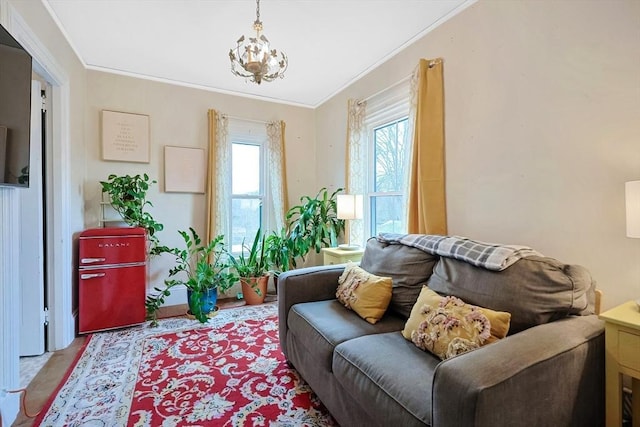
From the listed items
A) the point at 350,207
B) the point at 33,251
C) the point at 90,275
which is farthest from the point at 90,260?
the point at 350,207

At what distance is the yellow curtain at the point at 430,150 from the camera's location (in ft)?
7.75

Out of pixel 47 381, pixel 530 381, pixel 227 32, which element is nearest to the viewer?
pixel 530 381

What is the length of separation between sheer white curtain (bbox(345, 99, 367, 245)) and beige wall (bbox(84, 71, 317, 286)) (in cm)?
133

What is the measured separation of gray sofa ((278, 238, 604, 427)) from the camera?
0.93 m

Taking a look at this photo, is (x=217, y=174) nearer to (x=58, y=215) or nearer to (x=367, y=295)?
(x=58, y=215)

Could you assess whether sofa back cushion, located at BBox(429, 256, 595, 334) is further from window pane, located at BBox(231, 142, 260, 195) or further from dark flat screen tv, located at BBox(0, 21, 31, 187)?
window pane, located at BBox(231, 142, 260, 195)

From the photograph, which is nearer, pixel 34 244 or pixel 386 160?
pixel 34 244

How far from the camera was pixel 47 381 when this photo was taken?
2.00 m

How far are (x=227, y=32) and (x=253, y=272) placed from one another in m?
2.51

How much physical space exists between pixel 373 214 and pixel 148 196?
2579 mm

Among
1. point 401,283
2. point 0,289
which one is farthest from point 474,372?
point 0,289

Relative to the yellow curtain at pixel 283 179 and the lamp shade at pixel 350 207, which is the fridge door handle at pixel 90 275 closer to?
the yellow curtain at pixel 283 179

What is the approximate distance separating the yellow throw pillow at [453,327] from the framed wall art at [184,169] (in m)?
3.06

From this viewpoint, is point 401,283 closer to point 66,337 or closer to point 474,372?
point 474,372
